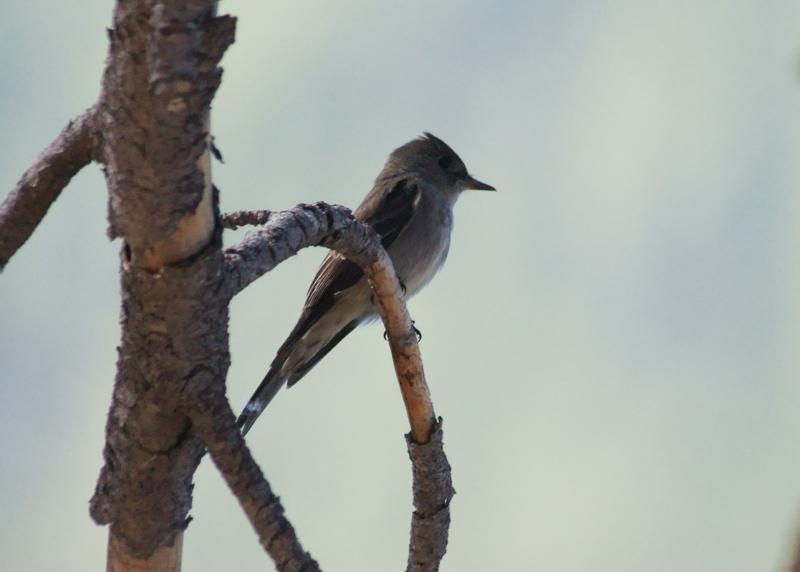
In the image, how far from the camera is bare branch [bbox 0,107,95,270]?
120 inches

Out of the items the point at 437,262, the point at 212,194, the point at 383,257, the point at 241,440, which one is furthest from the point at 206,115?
the point at 437,262

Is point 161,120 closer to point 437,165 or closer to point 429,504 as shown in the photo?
point 429,504

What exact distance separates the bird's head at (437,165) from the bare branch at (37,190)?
4.37 metres

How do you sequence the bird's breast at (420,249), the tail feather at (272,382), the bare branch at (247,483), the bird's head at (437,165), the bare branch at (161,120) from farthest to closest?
1. the bird's head at (437,165)
2. the bird's breast at (420,249)
3. the tail feather at (272,382)
4. the bare branch at (247,483)
5. the bare branch at (161,120)

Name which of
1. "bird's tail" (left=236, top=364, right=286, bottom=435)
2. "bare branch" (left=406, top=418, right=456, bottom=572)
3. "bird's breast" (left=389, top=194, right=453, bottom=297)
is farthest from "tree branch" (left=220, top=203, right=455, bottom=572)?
"bird's breast" (left=389, top=194, right=453, bottom=297)

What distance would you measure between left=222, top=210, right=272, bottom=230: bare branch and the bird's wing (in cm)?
128

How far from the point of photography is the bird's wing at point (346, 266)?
601cm

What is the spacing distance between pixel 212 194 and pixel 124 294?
307 mm

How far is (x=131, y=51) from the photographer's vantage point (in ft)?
7.15

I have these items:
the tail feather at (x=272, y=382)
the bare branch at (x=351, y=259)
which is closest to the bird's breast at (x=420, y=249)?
the tail feather at (x=272, y=382)

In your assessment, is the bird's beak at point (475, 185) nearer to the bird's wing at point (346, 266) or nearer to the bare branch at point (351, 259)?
the bird's wing at point (346, 266)

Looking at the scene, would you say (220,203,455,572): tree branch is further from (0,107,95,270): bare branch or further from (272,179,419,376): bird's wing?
(272,179,419,376): bird's wing

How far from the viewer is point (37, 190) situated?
3104mm

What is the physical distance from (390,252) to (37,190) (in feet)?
11.5
